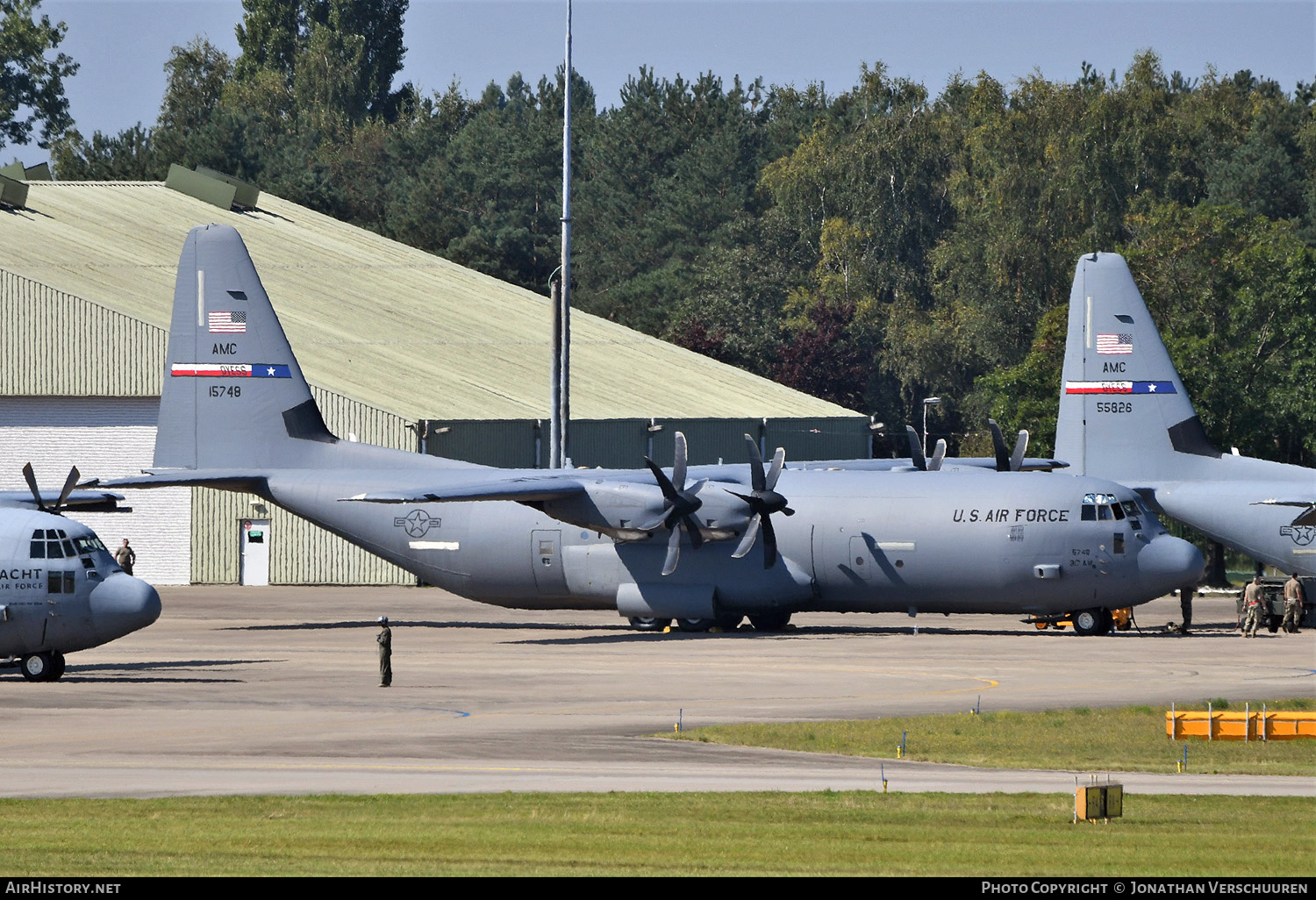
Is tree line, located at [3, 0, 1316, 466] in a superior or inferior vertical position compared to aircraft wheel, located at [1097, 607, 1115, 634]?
superior

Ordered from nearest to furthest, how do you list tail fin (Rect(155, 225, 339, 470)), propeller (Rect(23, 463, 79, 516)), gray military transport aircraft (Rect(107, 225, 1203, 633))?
propeller (Rect(23, 463, 79, 516))
gray military transport aircraft (Rect(107, 225, 1203, 633))
tail fin (Rect(155, 225, 339, 470))

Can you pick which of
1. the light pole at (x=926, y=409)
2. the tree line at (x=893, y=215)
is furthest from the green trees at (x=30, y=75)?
the light pole at (x=926, y=409)

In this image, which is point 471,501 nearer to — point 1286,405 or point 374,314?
point 374,314

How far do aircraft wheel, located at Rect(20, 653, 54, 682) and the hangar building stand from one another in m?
30.8

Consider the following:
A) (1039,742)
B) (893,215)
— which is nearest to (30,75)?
(893,215)

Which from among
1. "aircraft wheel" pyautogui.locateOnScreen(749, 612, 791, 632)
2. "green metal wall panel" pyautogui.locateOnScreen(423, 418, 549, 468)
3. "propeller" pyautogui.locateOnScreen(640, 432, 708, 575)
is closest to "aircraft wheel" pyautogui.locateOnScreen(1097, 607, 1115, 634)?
"aircraft wheel" pyautogui.locateOnScreen(749, 612, 791, 632)

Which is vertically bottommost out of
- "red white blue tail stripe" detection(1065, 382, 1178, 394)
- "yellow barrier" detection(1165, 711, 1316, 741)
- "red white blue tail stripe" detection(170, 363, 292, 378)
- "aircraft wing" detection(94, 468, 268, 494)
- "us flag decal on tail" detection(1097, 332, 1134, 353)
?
→ "yellow barrier" detection(1165, 711, 1316, 741)

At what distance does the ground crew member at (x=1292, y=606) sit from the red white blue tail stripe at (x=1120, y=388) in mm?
5756

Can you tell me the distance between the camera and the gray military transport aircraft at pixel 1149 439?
45.5 meters

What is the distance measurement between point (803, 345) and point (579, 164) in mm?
55597

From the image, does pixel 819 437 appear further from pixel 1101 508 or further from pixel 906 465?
pixel 1101 508

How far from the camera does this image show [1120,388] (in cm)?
4719

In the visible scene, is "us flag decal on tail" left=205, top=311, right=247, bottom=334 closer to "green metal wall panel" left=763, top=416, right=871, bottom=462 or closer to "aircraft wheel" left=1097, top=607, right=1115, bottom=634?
"aircraft wheel" left=1097, top=607, right=1115, bottom=634

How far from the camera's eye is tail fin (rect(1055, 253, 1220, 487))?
46.9 meters
